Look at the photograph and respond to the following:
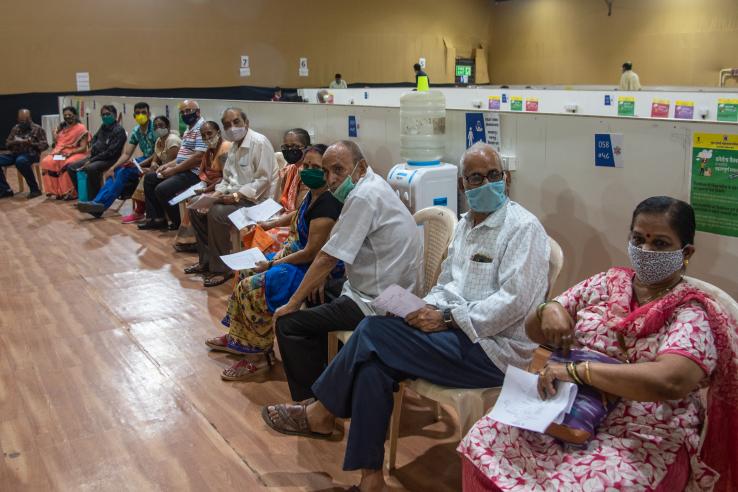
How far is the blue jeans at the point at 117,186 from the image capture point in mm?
7043

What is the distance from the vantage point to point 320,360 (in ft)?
9.03

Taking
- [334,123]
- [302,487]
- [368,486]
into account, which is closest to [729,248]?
[368,486]

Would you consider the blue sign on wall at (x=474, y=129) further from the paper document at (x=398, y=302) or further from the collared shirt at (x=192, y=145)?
the collared shirt at (x=192, y=145)

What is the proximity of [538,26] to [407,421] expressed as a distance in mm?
16365

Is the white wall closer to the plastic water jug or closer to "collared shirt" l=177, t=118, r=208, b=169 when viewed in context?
the plastic water jug

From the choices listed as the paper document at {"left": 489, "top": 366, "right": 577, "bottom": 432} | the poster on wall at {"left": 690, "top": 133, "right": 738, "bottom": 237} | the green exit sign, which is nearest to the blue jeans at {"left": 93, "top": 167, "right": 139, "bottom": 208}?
the poster on wall at {"left": 690, "top": 133, "right": 738, "bottom": 237}

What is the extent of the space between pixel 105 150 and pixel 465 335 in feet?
21.2

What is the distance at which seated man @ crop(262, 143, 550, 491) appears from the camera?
210 cm

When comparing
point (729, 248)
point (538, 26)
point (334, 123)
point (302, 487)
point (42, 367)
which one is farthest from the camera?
point (538, 26)

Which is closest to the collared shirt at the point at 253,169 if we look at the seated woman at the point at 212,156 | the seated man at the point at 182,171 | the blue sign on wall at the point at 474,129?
the seated woman at the point at 212,156

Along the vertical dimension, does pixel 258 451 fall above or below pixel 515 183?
below

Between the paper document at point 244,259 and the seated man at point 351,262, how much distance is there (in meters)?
0.58

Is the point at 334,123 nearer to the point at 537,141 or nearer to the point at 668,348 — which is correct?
the point at 537,141

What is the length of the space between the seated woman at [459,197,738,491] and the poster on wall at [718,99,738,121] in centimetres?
454
